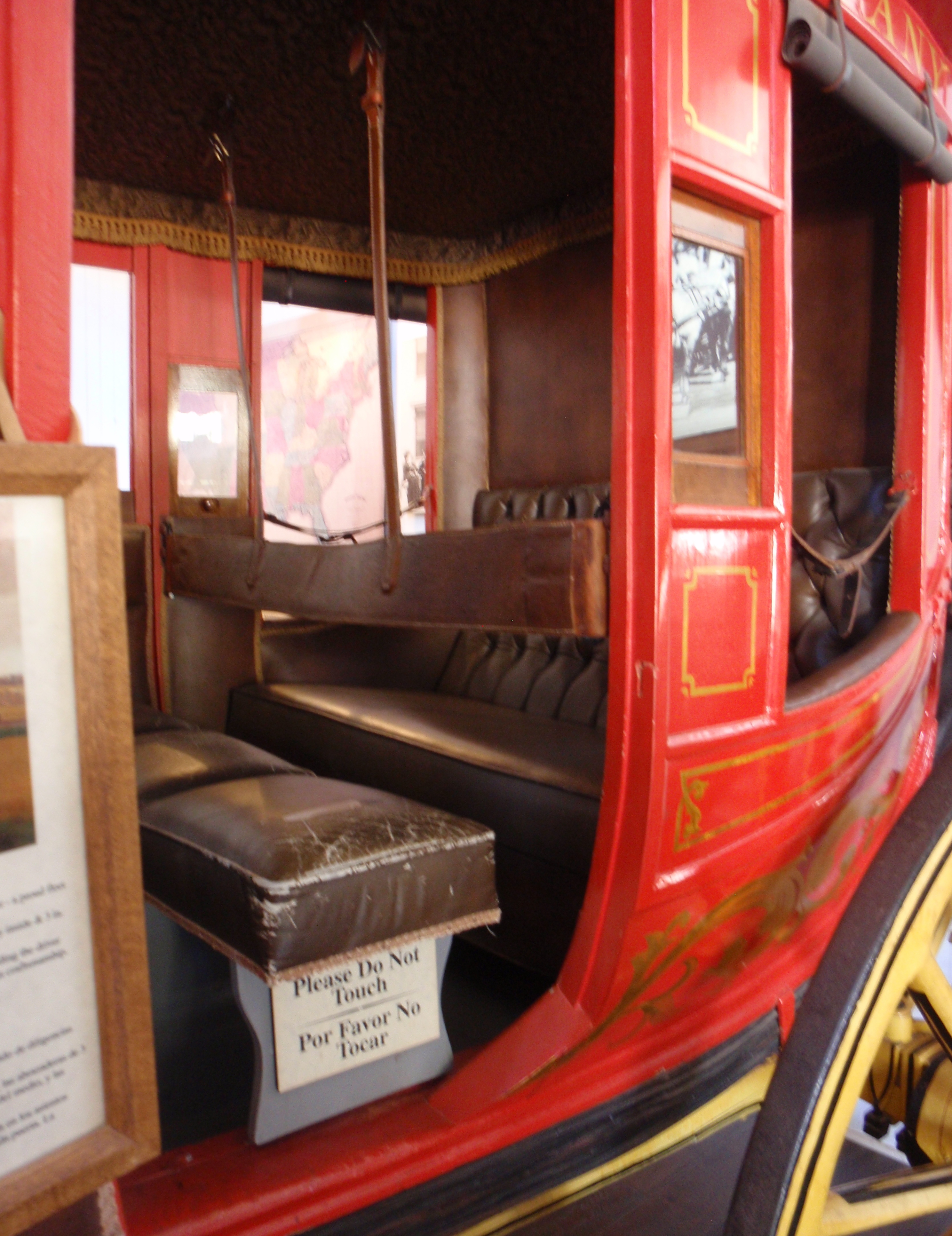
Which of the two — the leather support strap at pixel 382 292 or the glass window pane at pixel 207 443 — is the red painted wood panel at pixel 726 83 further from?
the glass window pane at pixel 207 443

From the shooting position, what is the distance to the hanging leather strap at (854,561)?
188cm

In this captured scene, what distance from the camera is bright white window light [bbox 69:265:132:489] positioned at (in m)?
2.86

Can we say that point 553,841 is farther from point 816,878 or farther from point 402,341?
point 402,341

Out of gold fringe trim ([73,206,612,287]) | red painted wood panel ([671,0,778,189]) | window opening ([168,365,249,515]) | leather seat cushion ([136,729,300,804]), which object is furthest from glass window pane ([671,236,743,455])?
window opening ([168,365,249,515])

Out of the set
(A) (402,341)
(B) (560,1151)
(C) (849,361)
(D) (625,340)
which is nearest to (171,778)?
(B) (560,1151)

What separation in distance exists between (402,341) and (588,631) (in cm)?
264

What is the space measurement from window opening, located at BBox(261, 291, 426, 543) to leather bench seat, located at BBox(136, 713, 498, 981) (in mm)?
2197

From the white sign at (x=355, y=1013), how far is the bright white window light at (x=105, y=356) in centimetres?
211

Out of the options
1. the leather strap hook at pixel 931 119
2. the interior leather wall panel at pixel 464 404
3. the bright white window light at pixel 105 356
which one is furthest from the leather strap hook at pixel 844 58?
the bright white window light at pixel 105 356

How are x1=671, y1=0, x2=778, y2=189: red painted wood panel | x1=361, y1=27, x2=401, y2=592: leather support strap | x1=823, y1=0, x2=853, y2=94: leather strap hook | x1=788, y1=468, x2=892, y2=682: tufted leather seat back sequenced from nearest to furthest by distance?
1. x1=671, y1=0, x2=778, y2=189: red painted wood panel
2. x1=823, y1=0, x2=853, y2=94: leather strap hook
3. x1=361, y1=27, x2=401, y2=592: leather support strap
4. x1=788, y1=468, x2=892, y2=682: tufted leather seat back

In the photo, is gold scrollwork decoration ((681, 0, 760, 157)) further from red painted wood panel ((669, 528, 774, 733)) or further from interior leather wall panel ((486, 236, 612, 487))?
interior leather wall panel ((486, 236, 612, 487))

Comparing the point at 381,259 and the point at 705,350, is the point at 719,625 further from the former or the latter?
the point at 381,259

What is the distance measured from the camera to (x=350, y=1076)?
1270mm

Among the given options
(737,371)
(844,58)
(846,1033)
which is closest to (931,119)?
(844,58)
